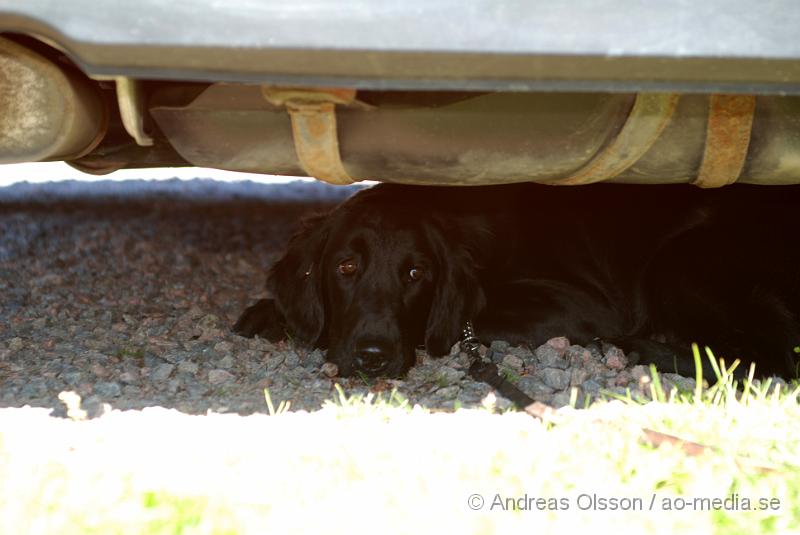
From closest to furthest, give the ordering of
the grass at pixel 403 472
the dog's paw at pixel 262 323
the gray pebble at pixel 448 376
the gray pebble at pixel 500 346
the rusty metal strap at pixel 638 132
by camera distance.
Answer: the grass at pixel 403 472 → the rusty metal strap at pixel 638 132 → the gray pebble at pixel 448 376 → the gray pebble at pixel 500 346 → the dog's paw at pixel 262 323

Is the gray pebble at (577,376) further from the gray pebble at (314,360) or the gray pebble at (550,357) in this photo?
the gray pebble at (314,360)

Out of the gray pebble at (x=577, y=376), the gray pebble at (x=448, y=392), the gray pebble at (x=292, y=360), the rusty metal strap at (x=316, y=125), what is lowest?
the gray pebble at (x=292, y=360)

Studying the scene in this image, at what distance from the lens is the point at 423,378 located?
296 centimetres

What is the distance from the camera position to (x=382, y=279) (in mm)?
3264

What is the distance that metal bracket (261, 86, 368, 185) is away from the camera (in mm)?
2020

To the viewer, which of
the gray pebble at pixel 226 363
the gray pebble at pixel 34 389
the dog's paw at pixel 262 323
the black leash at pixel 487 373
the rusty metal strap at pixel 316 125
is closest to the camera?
the rusty metal strap at pixel 316 125

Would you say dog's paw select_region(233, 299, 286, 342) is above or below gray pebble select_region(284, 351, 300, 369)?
above

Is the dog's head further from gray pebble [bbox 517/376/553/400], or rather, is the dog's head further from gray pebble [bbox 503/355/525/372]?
gray pebble [bbox 517/376/553/400]

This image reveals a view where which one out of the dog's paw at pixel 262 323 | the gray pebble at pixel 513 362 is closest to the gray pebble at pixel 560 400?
the gray pebble at pixel 513 362

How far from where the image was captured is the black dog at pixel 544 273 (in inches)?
125

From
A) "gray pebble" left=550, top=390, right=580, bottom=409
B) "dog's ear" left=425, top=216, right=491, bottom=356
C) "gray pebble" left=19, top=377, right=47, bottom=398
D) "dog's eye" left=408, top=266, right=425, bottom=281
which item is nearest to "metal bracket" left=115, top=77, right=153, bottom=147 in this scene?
"gray pebble" left=19, top=377, right=47, bottom=398

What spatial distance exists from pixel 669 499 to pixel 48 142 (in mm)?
1512

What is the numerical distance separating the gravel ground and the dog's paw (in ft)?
0.23

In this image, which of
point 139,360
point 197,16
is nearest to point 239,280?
point 139,360
